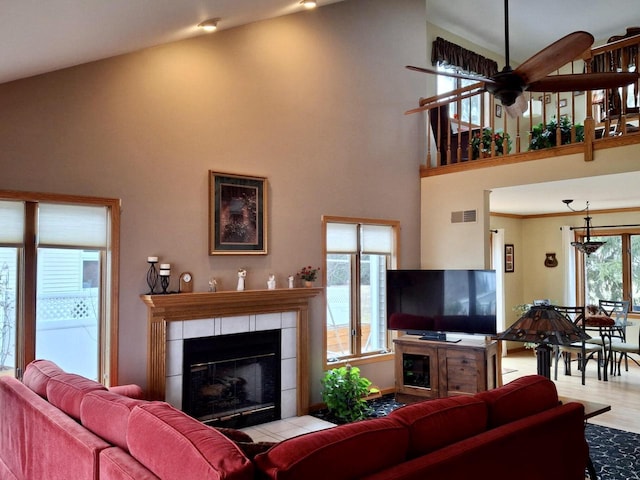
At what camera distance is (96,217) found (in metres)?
4.12

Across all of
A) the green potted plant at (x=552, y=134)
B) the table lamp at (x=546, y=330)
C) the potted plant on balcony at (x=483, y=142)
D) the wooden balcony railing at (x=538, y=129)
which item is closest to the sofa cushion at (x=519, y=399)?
the table lamp at (x=546, y=330)

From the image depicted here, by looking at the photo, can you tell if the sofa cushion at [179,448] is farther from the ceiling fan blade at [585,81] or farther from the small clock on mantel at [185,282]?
the ceiling fan blade at [585,81]

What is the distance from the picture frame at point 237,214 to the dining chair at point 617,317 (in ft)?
17.9

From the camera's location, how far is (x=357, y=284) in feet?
19.6

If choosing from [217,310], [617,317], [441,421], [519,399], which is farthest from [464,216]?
[441,421]

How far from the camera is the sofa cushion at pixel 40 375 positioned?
305 centimetres

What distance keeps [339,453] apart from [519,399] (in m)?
1.23

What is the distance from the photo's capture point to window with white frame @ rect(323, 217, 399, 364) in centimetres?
576

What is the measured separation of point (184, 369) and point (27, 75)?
270cm

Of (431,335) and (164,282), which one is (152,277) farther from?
(431,335)

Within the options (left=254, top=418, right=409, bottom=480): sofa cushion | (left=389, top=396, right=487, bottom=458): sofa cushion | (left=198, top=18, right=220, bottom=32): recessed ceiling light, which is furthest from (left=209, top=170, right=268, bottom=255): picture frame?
(left=254, top=418, right=409, bottom=480): sofa cushion

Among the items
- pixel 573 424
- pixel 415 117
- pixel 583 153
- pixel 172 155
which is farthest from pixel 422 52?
pixel 573 424

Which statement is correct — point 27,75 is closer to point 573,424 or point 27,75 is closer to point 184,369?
point 184,369

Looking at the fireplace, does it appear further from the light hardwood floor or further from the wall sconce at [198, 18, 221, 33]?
the light hardwood floor
